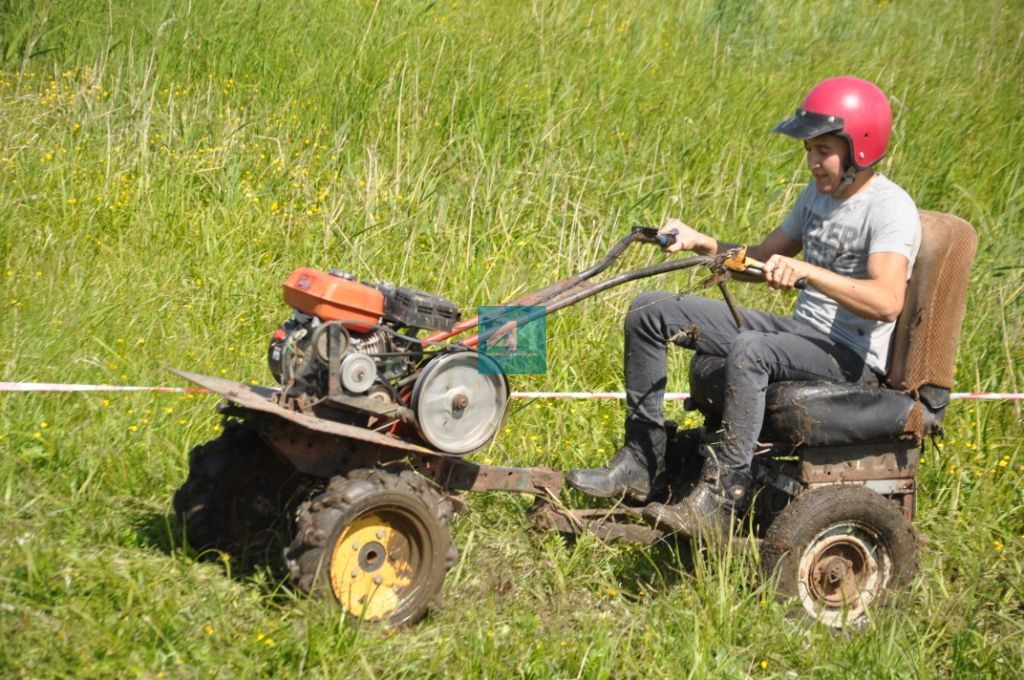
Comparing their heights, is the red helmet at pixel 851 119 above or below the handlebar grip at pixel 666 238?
above

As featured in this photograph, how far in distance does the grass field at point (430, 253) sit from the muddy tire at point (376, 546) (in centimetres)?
14

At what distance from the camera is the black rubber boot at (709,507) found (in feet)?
15.1

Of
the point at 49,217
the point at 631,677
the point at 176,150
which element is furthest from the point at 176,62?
the point at 631,677

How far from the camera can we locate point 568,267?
7.14 m

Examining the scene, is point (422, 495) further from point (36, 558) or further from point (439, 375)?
point (36, 558)

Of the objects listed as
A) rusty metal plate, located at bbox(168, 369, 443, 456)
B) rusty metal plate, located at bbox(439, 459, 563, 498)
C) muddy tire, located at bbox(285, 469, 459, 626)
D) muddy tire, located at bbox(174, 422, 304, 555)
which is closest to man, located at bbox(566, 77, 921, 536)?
rusty metal plate, located at bbox(439, 459, 563, 498)

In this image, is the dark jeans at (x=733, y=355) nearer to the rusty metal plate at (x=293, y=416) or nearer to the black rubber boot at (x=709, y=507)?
the black rubber boot at (x=709, y=507)

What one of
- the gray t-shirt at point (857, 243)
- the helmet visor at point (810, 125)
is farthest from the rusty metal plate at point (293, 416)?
the helmet visor at point (810, 125)

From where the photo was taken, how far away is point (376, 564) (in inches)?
167

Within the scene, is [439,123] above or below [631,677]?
above

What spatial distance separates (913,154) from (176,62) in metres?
5.14

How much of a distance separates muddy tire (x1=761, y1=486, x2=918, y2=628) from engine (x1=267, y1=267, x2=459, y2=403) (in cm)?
148

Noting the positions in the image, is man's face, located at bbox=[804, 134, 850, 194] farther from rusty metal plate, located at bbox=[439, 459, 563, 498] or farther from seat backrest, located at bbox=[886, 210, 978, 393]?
rusty metal plate, located at bbox=[439, 459, 563, 498]

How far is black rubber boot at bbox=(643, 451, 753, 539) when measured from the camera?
4.59 m
